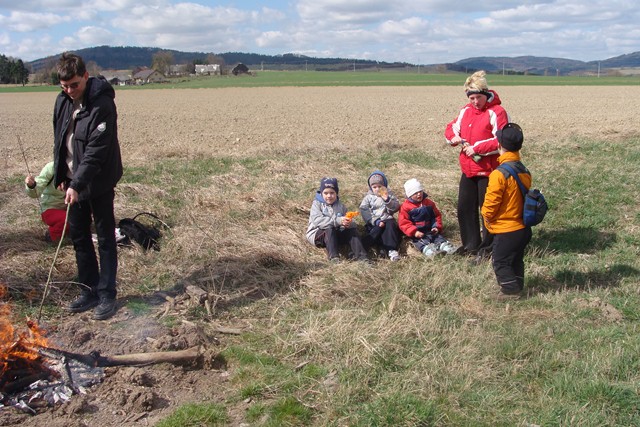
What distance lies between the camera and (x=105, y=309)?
4.84 metres

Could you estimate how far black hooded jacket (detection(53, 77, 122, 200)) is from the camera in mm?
4574

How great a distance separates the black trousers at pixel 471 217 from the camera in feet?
20.1

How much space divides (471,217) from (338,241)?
1491 millimetres

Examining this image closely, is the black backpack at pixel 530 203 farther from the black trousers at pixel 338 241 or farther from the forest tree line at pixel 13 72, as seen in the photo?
the forest tree line at pixel 13 72

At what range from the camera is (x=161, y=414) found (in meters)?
3.52

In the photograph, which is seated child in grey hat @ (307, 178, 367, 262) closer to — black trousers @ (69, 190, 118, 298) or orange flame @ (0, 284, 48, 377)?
black trousers @ (69, 190, 118, 298)

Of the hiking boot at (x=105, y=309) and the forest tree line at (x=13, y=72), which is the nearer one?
the hiking boot at (x=105, y=309)

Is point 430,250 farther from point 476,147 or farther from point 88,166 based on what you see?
point 88,166

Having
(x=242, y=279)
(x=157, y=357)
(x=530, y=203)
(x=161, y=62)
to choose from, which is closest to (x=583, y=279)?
Answer: (x=530, y=203)

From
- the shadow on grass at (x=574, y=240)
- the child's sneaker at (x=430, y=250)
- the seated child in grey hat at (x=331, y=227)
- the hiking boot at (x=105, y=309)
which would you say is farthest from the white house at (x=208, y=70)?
the hiking boot at (x=105, y=309)

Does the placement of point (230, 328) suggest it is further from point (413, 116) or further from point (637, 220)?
point (413, 116)

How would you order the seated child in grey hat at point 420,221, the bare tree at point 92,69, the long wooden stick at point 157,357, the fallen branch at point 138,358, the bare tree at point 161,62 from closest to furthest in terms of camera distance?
the fallen branch at point 138,358 → the long wooden stick at point 157,357 → the seated child in grey hat at point 420,221 → the bare tree at point 92,69 → the bare tree at point 161,62

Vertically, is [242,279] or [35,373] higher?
[242,279]

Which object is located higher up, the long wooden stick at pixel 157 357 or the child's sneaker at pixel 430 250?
the child's sneaker at pixel 430 250
